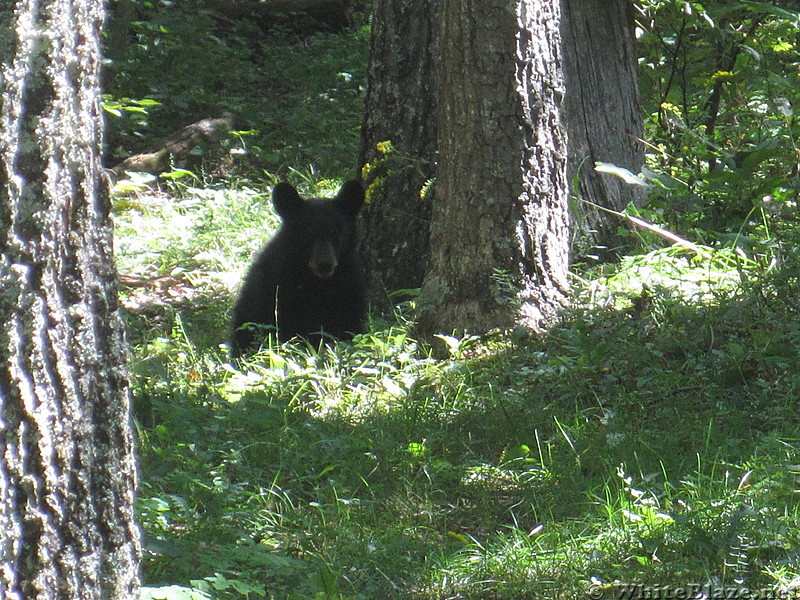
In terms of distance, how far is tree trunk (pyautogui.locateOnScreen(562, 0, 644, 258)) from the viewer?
7020 millimetres

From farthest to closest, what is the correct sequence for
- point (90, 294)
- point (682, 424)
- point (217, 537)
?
point (682, 424)
point (217, 537)
point (90, 294)

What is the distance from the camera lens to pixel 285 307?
7242mm

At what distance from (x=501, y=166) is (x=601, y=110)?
1862 mm

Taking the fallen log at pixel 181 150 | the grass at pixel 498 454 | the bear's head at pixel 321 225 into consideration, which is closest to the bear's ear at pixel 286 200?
the bear's head at pixel 321 225

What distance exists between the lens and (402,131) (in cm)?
725

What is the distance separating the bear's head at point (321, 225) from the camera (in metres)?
7.20

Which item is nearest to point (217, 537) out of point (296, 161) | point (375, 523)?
point (375, 523)

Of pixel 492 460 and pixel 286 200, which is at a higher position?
pixel 286 200

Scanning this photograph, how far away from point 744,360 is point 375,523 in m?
2.30

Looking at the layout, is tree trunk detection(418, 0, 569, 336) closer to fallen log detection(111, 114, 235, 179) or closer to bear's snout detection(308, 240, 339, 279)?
bear's snout detection(308, 240, 339, 279)

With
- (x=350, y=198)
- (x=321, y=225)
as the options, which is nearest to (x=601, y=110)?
(x=350, y=198)

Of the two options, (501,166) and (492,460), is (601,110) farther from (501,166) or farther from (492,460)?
(492,460)

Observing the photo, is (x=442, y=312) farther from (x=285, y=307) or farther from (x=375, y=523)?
(x=375, y=523)

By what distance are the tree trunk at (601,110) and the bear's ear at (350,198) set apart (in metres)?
1.64
